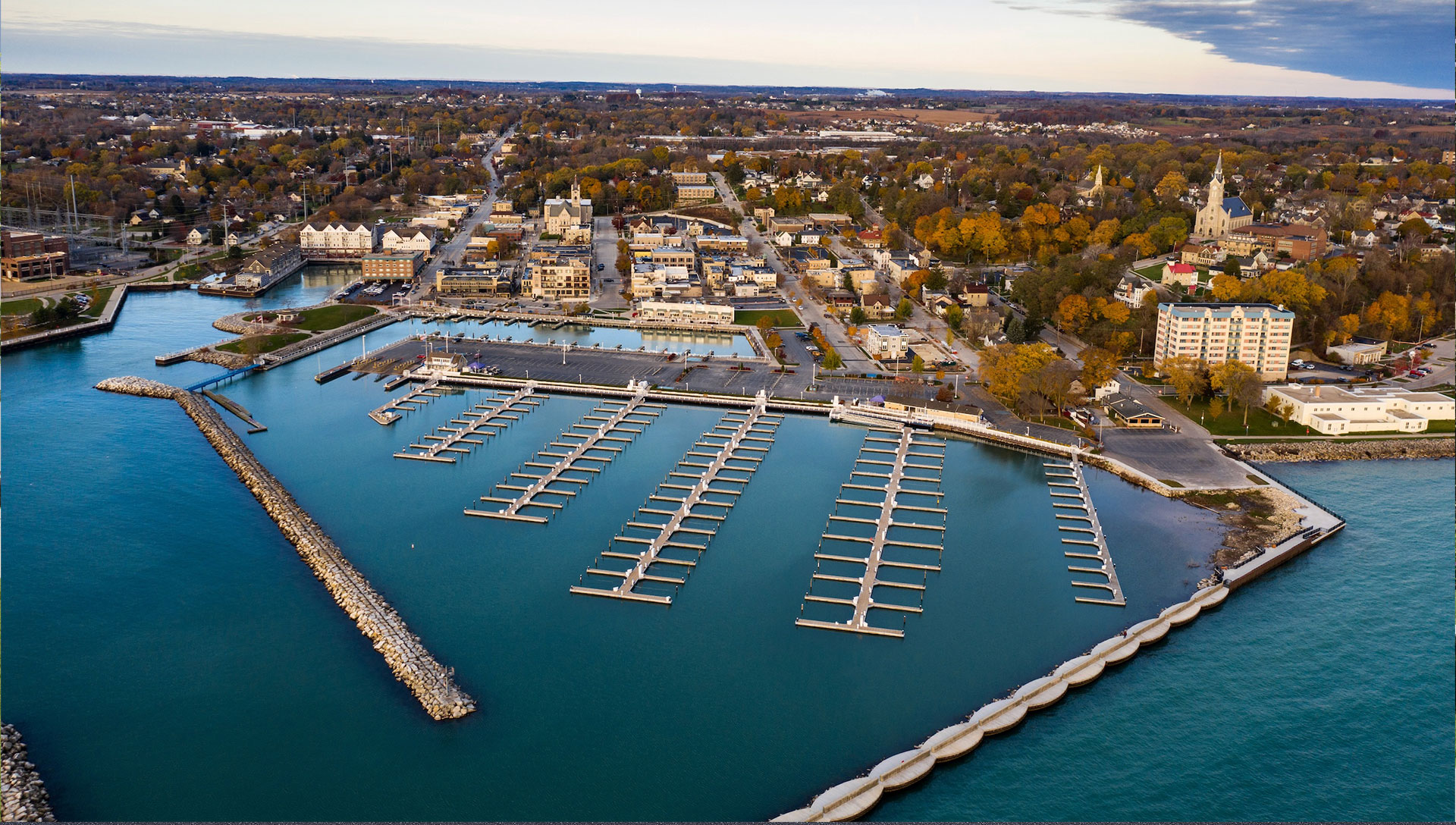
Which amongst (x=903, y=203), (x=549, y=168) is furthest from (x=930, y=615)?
(x=549, y=168)

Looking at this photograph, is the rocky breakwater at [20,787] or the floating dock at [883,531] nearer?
the rocky breakwater at [20,787]

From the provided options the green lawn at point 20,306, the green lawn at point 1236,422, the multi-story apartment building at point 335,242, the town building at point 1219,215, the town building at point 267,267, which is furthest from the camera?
the multi-story apartment building at point 335,242

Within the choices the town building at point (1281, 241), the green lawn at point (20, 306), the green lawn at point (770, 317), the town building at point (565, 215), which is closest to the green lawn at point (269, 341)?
the green lawn at point (20, 306)

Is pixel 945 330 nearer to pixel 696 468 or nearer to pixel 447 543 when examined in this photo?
pixel 696 468

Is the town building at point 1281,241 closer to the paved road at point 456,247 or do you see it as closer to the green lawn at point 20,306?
the paved road at point 456,247

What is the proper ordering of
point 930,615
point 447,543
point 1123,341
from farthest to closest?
point 1123,341 < point 447,543 < point 930,615

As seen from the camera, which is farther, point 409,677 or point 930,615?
point 930,615
